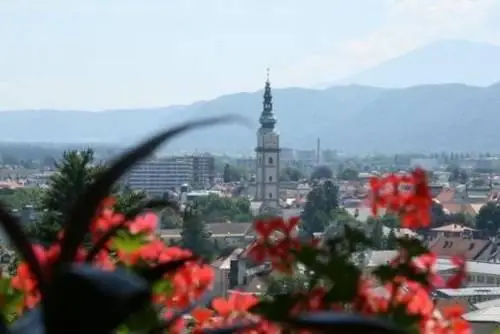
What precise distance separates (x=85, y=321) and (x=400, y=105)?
19733 centimetres

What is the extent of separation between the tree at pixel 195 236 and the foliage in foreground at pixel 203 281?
0.02m

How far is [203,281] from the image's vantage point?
118cm

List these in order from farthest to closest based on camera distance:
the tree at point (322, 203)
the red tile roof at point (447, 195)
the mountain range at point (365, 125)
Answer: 1. the mountain range at point (365, 125)
2. the red tile roof at point (447, 195)
3. the tree at point (322, 203)

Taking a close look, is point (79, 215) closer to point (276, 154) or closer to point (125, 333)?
point (125, 333)

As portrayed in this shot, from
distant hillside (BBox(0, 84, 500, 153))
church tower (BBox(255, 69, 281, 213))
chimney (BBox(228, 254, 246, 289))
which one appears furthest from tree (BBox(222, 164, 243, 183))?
chimney (BBox(228, 254, 246, 289))

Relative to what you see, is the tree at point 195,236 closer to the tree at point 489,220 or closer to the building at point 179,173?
the tree at point 489,220

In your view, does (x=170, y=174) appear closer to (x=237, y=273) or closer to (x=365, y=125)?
(x=237, y=273)

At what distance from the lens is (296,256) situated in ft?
2.84

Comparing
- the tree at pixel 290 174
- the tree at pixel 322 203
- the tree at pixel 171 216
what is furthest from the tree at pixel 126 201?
the tree at pixel 290 174

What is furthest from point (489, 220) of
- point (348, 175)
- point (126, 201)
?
point (126, 201)

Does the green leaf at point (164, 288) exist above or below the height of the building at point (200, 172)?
above

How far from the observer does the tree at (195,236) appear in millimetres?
921

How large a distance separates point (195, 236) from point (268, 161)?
2296 inches

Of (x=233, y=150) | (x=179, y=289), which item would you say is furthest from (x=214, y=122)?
(x=233, y=150)
